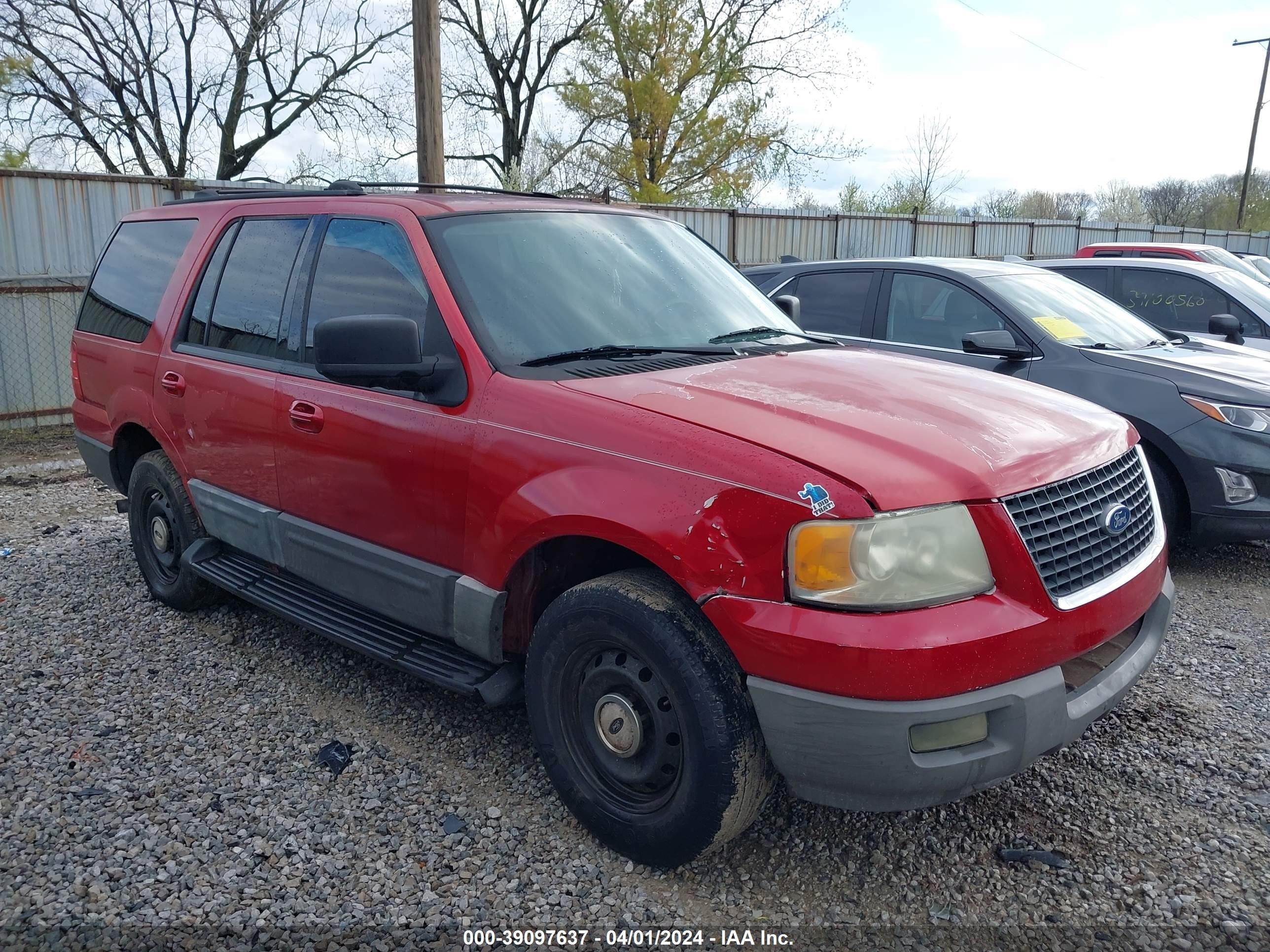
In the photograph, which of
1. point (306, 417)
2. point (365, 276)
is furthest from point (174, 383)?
point (365, 276)

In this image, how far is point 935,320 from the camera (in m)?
6.12

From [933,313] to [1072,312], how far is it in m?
0.84

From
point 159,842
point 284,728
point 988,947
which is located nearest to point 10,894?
point 159,842

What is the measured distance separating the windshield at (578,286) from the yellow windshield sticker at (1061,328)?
247 centimetres

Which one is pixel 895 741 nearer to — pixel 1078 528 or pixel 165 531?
pixel 1078 528

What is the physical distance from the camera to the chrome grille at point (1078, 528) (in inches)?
99.2

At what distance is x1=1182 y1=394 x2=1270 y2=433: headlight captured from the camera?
197 inches

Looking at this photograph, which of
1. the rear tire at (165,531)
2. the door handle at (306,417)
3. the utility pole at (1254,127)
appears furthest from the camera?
the utility pole at (1254,127)

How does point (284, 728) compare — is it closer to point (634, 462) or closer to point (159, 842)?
point (159, 842)

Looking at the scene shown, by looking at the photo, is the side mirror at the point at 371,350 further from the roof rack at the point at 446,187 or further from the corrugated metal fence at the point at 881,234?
the corrugated metal fence at the point at 881,234

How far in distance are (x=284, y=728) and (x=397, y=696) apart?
46cm

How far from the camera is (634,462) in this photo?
2617mm

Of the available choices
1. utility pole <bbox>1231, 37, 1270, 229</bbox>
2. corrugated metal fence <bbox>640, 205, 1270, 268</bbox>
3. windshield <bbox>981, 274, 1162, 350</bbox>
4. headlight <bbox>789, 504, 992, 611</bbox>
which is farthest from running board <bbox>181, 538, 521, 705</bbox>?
utility pole <bbox>1231, 37, 1270, 229</bbox>

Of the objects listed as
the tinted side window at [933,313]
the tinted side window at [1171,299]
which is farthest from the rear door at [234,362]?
the tinted side window at [1171,299]
